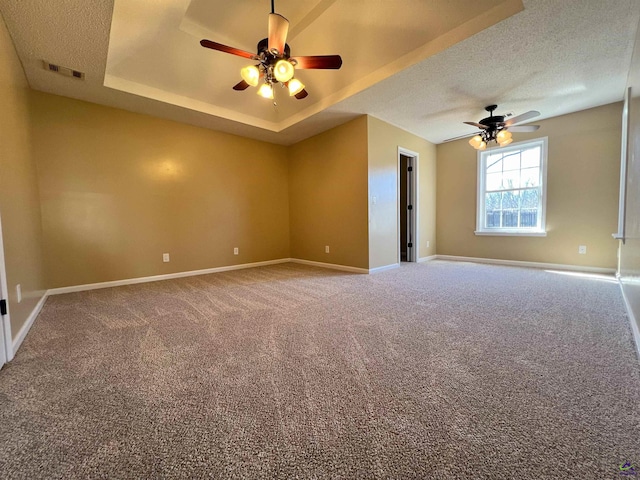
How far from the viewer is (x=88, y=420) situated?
104cm

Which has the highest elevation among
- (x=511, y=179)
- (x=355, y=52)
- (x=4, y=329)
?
(x=355, y=52)

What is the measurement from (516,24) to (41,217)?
538 cm

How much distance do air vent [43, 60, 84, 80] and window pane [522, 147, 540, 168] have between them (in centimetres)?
654

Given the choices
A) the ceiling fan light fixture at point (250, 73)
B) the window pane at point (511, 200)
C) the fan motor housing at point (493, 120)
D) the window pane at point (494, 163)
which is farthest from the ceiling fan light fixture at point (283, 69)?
the window pane at point (511, 200)

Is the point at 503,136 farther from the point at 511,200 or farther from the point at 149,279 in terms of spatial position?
the point at 149,279

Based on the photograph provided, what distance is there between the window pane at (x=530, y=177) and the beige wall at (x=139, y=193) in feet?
15.7

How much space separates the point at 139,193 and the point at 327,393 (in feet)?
12.9

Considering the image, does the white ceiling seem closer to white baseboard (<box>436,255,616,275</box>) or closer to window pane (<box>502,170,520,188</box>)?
window pane (<box>502,170,520,188</box>)

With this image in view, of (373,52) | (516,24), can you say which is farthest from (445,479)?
(373,52)

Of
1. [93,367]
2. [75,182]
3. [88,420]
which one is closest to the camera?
[88,420]

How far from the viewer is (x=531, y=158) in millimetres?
4340

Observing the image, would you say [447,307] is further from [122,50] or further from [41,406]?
[122,50]

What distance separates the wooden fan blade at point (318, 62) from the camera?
6.88ft

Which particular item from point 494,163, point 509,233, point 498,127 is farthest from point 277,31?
point 509,233
